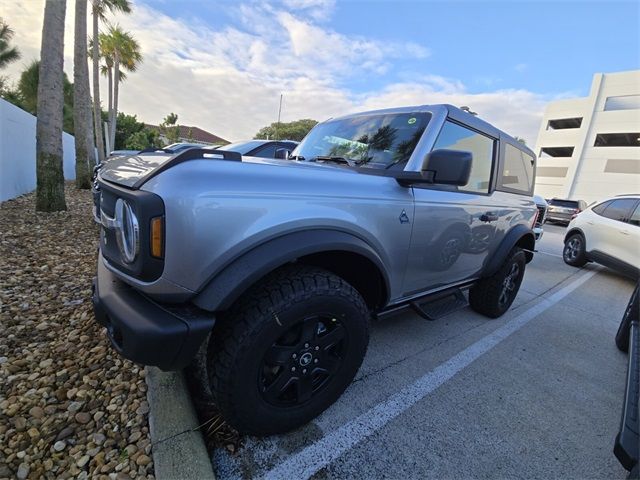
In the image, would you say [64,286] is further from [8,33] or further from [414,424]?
[8,33]

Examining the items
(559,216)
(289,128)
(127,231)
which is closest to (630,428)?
(127,231)

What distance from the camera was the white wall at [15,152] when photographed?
7219 mm

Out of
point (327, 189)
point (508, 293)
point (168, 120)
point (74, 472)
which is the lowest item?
point (74, 472)

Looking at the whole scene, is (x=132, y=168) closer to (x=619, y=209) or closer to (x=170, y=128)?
(x=619, y=209)

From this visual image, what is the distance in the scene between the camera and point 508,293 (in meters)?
3.84

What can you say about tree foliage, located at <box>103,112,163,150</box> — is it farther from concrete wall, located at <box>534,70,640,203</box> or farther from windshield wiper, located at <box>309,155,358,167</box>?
concrete wall, located at <box>534,70,640,203</box>

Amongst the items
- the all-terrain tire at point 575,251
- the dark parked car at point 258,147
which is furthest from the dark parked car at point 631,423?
the all-terrain tire at point 575,251

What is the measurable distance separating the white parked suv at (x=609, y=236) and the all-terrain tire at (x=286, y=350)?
20.6 ft

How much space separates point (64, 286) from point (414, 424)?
3403 millimetres

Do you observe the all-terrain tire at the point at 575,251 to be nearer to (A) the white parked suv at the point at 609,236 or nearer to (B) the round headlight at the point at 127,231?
(A) the white parked suv at the point at 609,236

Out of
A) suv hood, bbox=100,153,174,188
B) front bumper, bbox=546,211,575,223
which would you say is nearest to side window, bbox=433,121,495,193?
suv hood, bbox=100,153,174,188

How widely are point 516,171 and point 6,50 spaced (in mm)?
32144

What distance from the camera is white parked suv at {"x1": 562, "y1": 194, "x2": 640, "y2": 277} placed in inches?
229

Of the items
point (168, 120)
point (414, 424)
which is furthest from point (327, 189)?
point (168, 120)
